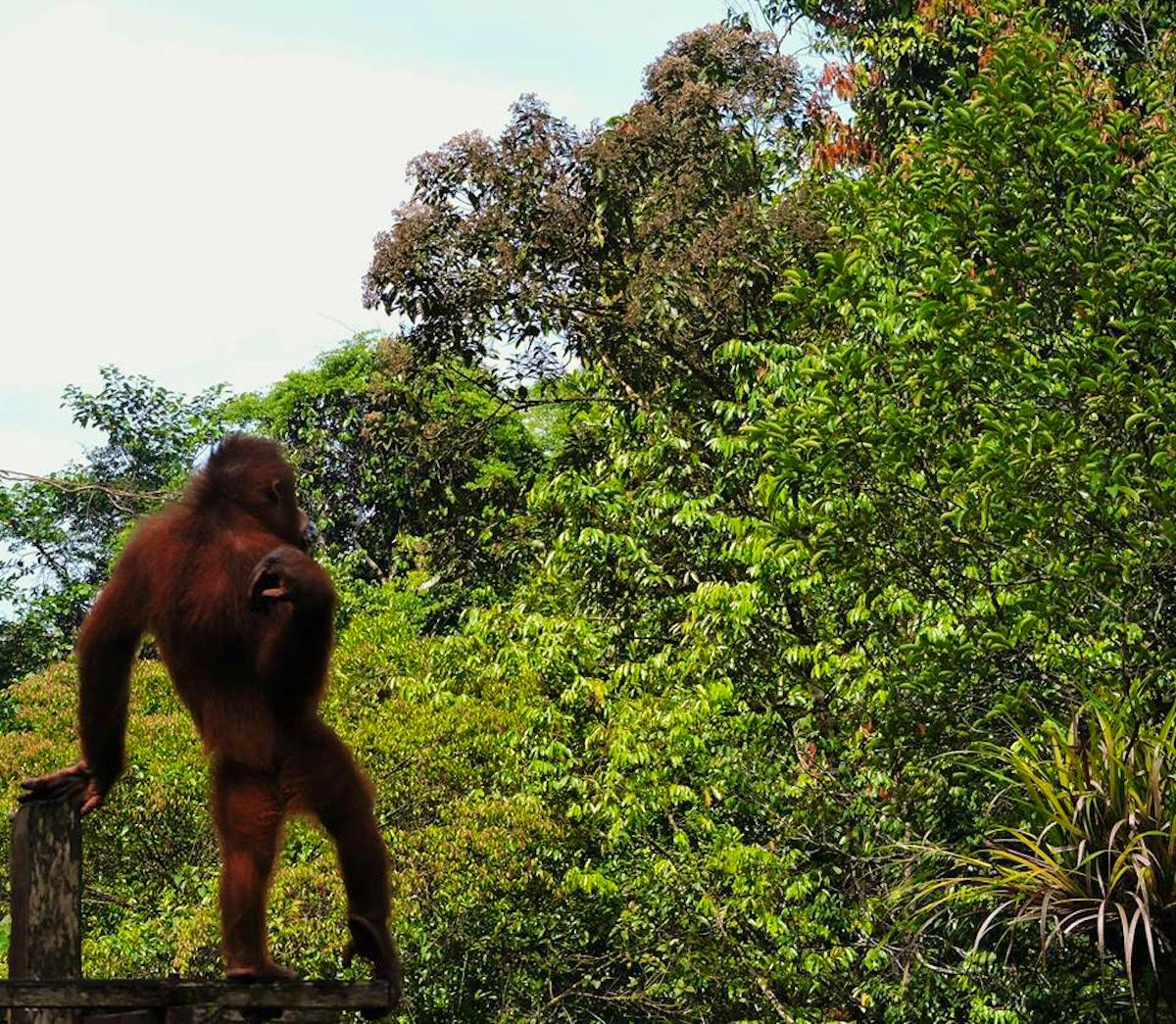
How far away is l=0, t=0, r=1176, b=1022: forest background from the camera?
25.6 feet

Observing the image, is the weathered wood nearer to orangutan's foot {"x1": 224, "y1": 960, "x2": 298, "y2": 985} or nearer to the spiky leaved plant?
orangutan's foot {"x1": 224, "y1": 960, "x2": 298, "y2": 985}

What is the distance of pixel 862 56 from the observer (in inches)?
578

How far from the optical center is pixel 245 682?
3.18 meters

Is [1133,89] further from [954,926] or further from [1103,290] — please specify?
[954,926]

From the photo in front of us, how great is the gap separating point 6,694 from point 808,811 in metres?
8.15

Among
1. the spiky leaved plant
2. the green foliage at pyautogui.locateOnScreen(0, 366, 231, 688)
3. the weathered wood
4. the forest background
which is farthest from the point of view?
the green foliage at pyautogui.locateOnScreen(0, 366, 231, 688)

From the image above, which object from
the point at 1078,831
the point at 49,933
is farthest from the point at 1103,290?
the point at 49,933

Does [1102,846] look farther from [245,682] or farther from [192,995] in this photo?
[192,995]

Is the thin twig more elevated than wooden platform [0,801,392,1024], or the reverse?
the thin twig

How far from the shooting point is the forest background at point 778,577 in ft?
25.6

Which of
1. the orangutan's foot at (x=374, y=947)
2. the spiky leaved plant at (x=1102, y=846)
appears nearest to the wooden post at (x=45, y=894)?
the orangutan's foot at (x=374, y=947)

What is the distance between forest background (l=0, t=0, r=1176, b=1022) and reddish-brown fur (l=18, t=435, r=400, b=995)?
94.8 inches

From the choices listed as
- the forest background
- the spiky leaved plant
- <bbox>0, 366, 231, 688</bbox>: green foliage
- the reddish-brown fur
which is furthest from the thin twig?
<bbox>0, 366, 231, 688</bbox>: green foliage

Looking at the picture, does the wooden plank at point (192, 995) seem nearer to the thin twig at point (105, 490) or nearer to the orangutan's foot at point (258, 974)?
the orangutan's foot at point (258, 974)
